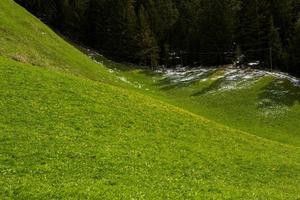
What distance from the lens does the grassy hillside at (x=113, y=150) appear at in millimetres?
27844

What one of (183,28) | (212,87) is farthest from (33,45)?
(183,28)

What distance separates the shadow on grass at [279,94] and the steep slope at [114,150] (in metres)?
29.6

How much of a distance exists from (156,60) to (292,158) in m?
78.7

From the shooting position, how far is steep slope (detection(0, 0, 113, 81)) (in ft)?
191

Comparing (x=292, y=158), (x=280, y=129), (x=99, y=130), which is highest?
(x=99, y=130)

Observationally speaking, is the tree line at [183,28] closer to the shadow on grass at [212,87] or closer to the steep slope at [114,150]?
the shadow on grass at [212,87]

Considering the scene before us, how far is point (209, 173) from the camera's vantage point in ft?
113

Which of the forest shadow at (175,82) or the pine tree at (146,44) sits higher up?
the pine tree at (146,44)

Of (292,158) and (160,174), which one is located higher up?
(160,174)

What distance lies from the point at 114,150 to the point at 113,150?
3.6 inches

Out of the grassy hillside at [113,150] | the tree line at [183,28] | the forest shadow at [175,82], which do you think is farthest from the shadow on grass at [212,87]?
the grassy hillside at [113,150]

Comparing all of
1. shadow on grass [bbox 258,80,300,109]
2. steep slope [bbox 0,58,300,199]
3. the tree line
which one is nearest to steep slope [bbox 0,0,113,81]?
steep slope [bbox 0,58,300,199]

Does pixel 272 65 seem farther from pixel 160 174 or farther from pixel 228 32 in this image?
pixel 160 174

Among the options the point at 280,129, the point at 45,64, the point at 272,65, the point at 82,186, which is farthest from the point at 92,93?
the point at 272,65
